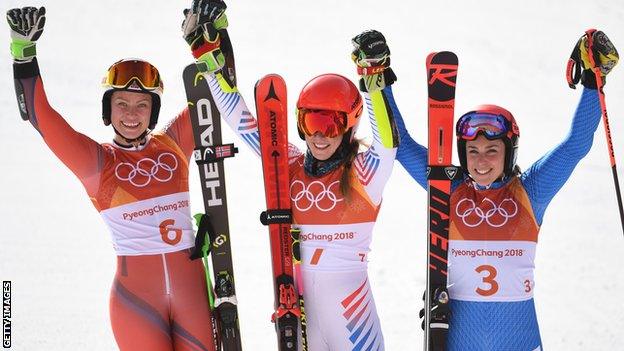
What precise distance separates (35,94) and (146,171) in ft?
2.36

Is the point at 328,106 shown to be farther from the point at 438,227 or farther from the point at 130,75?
the point at 130,75

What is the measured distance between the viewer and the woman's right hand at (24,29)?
4148 mm

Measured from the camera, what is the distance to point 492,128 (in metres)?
3.97

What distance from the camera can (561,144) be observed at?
3.97 m

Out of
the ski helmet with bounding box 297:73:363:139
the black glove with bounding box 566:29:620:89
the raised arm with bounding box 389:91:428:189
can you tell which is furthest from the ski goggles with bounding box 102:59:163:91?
the black glove with bounding box 566:29:620:89

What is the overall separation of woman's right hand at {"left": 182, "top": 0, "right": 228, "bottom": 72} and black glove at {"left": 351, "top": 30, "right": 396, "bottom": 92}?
80 centimetres

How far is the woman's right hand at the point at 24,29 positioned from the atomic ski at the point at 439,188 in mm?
2129

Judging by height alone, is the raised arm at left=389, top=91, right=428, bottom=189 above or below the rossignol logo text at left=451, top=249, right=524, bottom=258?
above

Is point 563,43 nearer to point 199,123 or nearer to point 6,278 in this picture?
point 6,278

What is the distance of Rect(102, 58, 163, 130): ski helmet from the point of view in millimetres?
4270

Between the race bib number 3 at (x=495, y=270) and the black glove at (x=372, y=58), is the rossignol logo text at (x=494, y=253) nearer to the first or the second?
the race bib number 3 at (x=495, y=270)

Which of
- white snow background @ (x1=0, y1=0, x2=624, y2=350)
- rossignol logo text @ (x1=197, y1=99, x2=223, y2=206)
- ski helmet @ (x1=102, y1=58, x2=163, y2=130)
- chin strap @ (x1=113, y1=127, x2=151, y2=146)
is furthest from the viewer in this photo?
white snow background @ (x1=0, y1=0, x2=624, y2=350)

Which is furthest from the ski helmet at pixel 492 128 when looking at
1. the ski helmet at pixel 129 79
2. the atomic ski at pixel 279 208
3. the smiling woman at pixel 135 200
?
the ski helmet at pixel 129 79

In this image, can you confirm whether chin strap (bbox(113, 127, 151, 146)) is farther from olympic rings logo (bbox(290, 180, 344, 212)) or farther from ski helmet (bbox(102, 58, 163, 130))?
olympic rings logo (bbox(290, 180, 344, 212))
